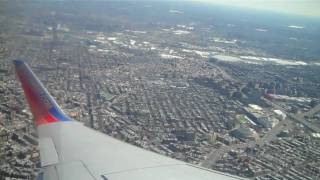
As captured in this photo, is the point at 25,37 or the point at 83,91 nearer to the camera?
the point at 83,91

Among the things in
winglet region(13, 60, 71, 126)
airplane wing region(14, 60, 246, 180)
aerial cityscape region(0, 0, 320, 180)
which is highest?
winglet region(13, 60, 71, 126)

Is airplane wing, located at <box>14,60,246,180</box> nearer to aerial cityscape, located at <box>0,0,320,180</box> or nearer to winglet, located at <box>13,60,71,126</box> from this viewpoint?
winglet, located at <box>13,60,71,126</box>

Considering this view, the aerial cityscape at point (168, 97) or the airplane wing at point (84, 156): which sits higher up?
the airplane wing at point (84, 156)

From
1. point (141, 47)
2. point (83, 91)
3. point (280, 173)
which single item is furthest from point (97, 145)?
point (141, 47)

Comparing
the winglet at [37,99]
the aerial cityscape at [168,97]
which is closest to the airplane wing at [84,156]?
the winglet at [37,99]

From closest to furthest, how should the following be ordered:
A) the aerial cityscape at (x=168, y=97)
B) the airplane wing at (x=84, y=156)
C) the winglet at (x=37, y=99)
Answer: the airplane wing at (x=84, y=156)
the winglet at (x=37, y=99)
the aerial cityscape at (x=168, y=97)

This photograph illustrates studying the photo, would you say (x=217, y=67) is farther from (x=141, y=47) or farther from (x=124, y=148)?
(x=124, y=148)

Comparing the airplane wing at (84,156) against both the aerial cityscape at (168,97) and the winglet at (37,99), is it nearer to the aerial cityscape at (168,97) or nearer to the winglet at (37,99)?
the winglet at (37,99)

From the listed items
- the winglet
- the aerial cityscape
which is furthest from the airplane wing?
the aerial cityscape
